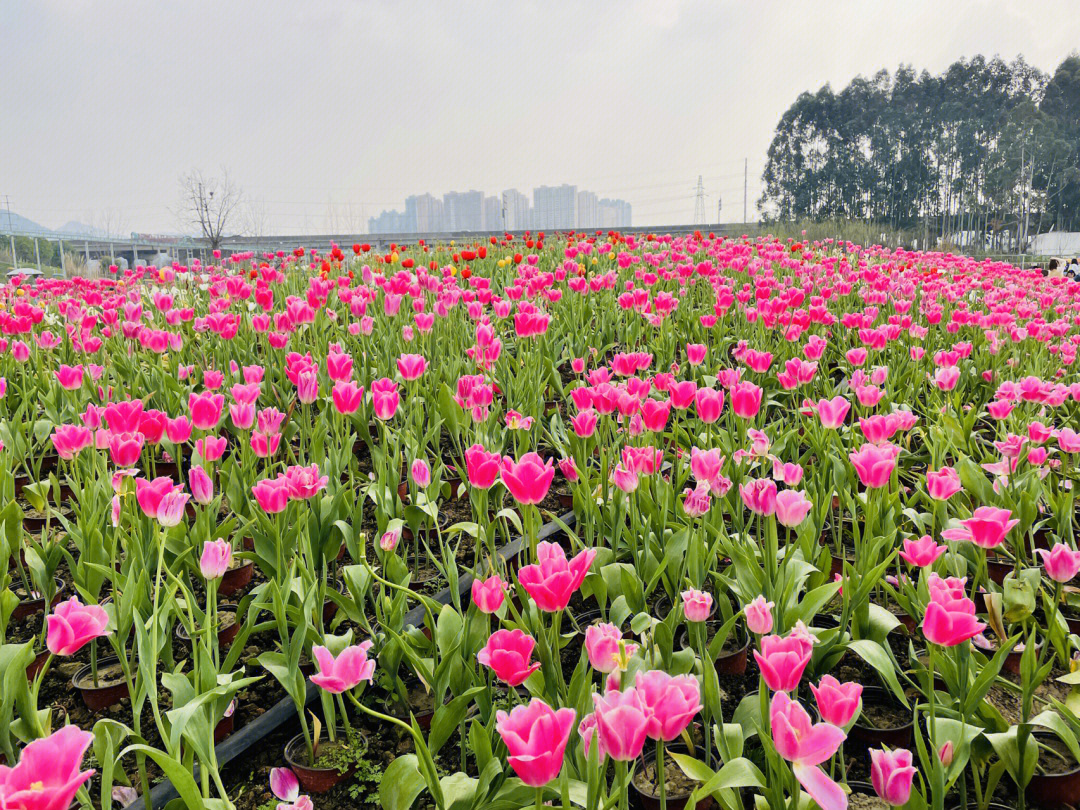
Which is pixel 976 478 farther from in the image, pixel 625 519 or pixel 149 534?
pixel 149 534

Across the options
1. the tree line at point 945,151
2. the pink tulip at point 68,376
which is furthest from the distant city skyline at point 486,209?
→ the pink tulip at point 68,376

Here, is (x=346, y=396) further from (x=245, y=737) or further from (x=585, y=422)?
(x=245, y=737)

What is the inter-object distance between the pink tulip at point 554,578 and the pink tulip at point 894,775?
0.45 metres

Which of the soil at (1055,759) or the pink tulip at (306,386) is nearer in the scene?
the soil at (1055,759)

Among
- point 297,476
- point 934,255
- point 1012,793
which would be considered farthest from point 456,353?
point 934,255

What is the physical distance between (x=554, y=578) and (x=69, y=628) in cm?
81

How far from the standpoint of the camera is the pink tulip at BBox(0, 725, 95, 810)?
2.37 ft

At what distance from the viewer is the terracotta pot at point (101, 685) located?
168 centimetres

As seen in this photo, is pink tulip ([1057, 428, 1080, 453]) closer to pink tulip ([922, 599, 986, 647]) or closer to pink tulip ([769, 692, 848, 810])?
pink tulip ([922, 599, 986, 647])

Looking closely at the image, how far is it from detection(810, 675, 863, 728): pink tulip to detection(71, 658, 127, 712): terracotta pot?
61.1 inches

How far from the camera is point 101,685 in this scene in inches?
68.6

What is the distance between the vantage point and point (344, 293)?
521 cm

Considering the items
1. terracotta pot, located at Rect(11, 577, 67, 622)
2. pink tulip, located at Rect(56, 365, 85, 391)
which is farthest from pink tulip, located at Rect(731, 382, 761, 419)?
pink tulip, located at Rect(56, 365, 85, 391)

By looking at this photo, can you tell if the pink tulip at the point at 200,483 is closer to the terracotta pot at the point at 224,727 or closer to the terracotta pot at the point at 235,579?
the terracotta pot at the point at 235,579
